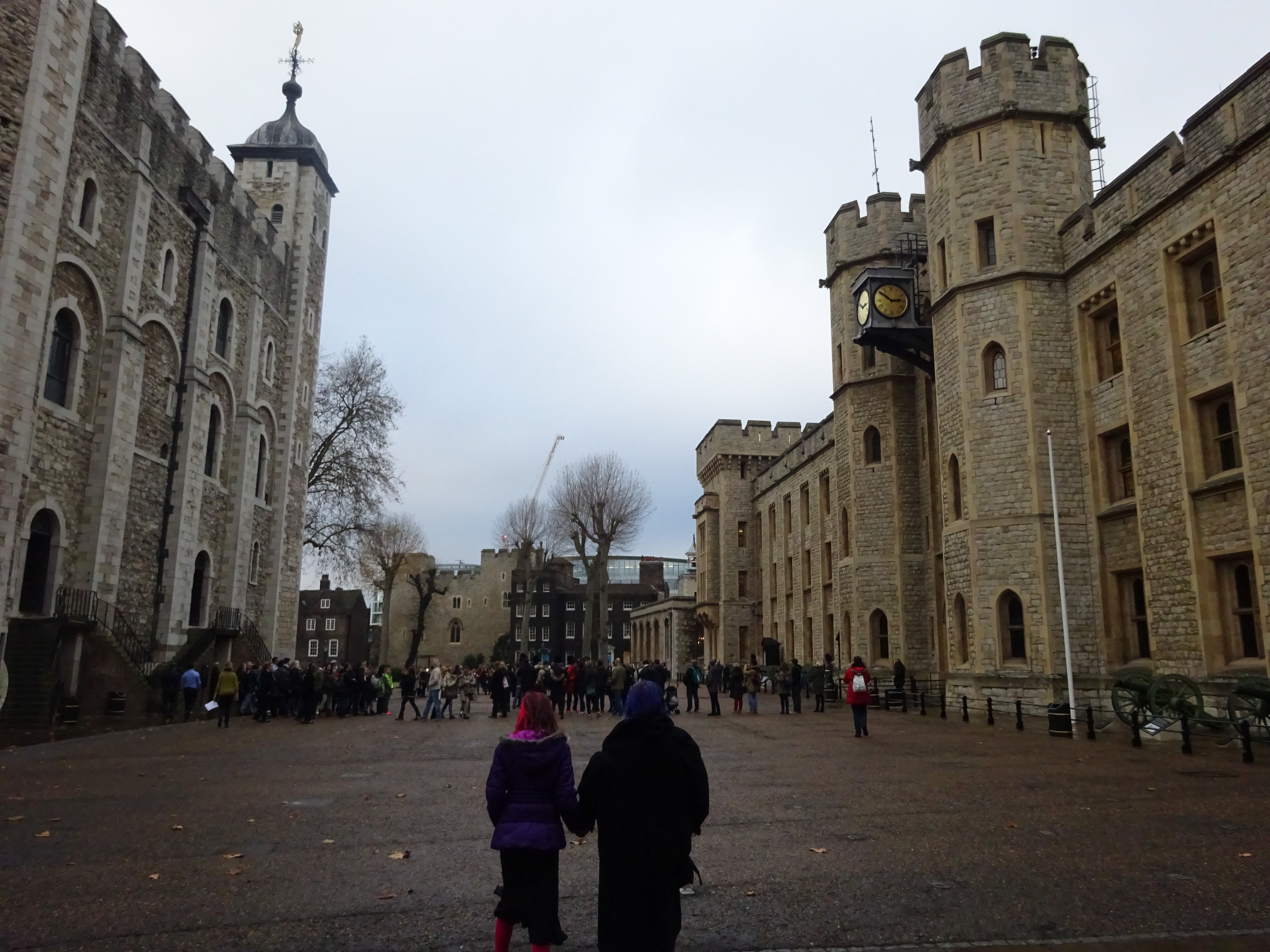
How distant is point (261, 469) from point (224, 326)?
20.8ft

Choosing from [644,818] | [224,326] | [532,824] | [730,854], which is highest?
[224,326]

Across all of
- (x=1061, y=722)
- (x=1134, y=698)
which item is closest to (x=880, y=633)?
(x=1061, y=722)

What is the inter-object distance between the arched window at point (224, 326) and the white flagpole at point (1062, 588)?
26981 mm

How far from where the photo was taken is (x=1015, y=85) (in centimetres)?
2362

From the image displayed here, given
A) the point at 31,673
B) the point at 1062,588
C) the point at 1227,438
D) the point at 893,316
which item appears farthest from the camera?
the point at 893,316

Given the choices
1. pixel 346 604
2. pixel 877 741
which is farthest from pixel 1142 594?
pixel 346 604

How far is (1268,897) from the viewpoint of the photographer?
609cm

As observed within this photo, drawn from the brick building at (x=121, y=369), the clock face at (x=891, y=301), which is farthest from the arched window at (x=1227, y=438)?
the brick building at (x=121, y=369)

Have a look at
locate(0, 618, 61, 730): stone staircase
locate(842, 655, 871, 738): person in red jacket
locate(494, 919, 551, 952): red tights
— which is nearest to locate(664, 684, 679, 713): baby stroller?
locate(842, 655, 871, 738): person in red jacket

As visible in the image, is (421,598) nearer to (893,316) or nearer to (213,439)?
(213,439)

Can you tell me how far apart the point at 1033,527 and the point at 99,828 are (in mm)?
19829

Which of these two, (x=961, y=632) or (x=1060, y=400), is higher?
(x=1060, y=400)

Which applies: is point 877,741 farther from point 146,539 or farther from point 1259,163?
point 146,539

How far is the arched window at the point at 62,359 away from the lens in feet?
70.6
